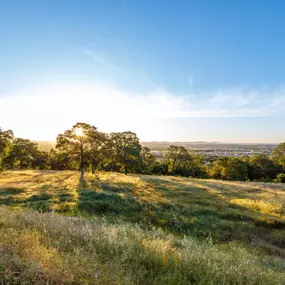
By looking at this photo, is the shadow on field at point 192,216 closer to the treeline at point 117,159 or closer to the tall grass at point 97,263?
the tall grass at point 97,263

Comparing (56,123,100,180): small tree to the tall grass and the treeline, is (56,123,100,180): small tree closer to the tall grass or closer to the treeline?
the treeline

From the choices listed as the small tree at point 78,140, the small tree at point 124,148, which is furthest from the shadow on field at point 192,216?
the small tree at point 124,148

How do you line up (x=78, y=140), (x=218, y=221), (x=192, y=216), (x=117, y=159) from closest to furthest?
(x=218, y=221), (x=192, y=216), (x=78, y=140), (x=117, y=159)

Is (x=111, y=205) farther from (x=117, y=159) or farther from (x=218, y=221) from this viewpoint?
(x=117, y=159)

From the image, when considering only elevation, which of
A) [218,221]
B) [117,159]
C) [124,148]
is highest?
[124,148]

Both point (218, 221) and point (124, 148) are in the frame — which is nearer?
point (218, 221)

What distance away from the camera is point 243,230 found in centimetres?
1080

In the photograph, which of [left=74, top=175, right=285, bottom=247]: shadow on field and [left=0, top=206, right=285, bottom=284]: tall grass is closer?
[left=0, top=206, right=285, bottom=284]: tall grass

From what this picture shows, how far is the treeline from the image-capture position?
1083 inches

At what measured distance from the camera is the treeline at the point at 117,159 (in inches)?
1083

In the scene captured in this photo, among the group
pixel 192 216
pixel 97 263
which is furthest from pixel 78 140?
pixel 97 263

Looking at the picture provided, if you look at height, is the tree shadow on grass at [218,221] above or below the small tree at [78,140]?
below

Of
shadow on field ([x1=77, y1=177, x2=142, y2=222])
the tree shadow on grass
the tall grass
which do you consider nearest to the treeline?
shadow on field ([x1=77, y1=177, x2=142, y2=222])

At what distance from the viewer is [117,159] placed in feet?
128
